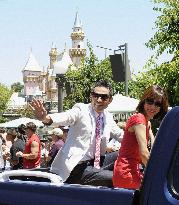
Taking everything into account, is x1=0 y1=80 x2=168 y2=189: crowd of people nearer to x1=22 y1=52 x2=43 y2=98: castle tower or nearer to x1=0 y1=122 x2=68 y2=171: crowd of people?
x1=0 y1=122 x2=68 y2=171: crowd of people

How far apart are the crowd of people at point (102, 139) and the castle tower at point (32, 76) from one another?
15314 centimetres

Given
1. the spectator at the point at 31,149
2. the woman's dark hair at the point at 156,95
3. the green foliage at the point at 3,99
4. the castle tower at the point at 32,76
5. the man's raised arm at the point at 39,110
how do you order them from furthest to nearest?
the castle tower at the point at 32,76
the green foliage at the point at 3,99
the spectator at the point at 31,149
the woman's dark hair at the point at 156,95
the man's raised arm at the point at 39,110

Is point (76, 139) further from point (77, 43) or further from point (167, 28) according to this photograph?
point (77, 43)

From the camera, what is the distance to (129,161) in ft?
14.9

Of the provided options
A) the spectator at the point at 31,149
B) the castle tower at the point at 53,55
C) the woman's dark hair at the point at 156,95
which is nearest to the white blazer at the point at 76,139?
the woman's dark hair at the point at 156,95

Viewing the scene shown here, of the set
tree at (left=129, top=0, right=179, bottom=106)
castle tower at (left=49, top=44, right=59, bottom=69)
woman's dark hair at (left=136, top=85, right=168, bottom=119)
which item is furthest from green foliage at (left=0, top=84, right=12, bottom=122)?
woman's dark hair at (left=136, top=85, right=168, bottom=119)

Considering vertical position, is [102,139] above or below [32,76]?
above

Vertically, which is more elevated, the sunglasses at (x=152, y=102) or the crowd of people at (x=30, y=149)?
the sunglasses at (x=152, y=102)

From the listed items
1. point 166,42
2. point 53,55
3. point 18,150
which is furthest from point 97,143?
point 53,55

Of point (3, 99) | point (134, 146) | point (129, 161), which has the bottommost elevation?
point (3, 99)

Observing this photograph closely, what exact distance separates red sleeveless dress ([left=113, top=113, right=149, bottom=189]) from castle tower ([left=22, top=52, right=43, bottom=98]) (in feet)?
506

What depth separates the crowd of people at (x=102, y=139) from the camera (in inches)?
178

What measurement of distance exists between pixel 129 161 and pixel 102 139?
3.57ft

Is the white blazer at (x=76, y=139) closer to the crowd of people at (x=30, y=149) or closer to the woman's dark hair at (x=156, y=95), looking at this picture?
the woman's dark hair at (x=156, y=95)
